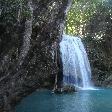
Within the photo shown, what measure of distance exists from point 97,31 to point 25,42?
2283cm

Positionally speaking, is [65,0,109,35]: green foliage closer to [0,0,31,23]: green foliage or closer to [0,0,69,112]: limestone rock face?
[0,0,69,112]: limestone rock face

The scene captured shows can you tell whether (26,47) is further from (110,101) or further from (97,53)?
(97,53)

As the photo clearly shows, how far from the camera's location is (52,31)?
47.8 ft

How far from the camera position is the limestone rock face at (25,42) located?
509 inches

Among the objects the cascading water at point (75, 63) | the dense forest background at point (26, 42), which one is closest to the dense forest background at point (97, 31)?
the cascading water at point (75, 63)

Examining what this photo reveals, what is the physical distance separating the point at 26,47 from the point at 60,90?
43.8 ft

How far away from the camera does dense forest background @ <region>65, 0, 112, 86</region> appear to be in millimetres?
33381

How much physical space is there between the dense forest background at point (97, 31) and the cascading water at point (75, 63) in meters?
0.75

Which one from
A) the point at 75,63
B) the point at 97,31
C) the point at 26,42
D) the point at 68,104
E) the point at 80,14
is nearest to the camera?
the point at 26,42

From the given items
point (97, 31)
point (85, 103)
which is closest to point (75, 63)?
point (97, 31)

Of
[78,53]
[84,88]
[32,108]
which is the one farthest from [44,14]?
[78,53]

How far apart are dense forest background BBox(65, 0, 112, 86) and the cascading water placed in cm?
75

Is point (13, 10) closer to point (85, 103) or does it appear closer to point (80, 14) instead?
point (85, 103)

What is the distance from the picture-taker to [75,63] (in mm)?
32844
